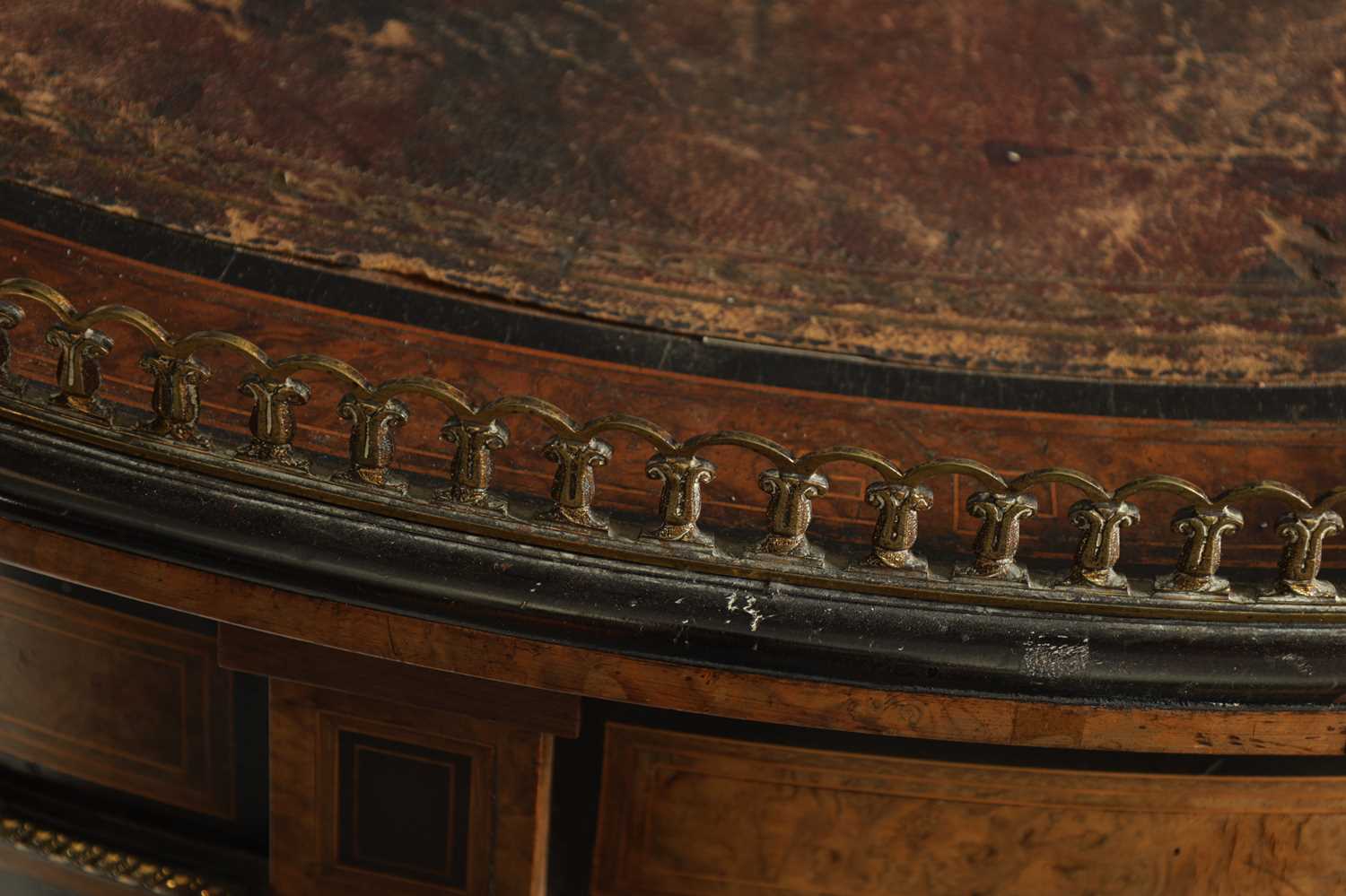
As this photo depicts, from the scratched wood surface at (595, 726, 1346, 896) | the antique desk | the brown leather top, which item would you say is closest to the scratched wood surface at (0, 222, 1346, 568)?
the antique desk

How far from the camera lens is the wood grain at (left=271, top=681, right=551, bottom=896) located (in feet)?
5.85

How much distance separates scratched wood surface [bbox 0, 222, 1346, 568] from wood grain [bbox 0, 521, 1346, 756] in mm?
204

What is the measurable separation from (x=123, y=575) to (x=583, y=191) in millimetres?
893

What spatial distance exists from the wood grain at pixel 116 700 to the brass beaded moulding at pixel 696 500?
8.9 inches

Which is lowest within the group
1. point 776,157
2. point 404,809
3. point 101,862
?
point 101,862

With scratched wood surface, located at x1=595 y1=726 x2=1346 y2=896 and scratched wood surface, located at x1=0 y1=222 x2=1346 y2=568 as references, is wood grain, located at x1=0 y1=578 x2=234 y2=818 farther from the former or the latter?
scratched wood surface, located at x1=595 y1=726 x2=1346 y2=896

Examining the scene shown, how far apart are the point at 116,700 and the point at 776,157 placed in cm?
120

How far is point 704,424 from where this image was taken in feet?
6.48

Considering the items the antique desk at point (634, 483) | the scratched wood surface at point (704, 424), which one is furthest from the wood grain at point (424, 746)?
the scratched wood surface at point (704, 424)

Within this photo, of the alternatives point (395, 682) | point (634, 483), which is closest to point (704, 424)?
point (634, 483)

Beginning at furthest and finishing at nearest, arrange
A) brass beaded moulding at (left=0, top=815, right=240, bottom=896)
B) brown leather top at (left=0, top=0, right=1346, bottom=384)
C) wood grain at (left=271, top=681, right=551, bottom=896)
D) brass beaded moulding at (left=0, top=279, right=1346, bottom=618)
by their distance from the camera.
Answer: brown leather top at (left=0, top=0, right=1346, bottom=384) < brass beaded moulding at (left=0, top=815, right=240, bottom=896) < wood grain at (left=271, top=681, right=551, bottom=896) < brass beaded moulding at (left=0, top=279, right=1346, bottom=618)

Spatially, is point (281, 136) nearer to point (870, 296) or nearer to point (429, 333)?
point (429, 333)

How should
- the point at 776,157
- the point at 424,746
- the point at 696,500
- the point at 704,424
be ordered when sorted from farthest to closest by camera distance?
the point at 776,157 < the point at 704,424 < the point at 424,746 < the point at 696,500

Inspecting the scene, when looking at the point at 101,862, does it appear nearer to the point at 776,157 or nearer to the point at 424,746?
the point at 424,746
